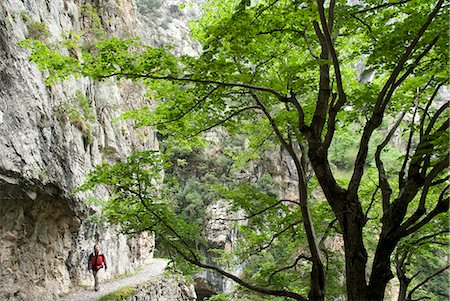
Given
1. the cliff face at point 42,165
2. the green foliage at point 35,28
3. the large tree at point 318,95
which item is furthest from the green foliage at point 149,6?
the large tree at point 318,95

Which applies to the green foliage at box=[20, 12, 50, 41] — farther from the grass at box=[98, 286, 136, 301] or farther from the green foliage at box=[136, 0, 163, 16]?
the green foliage at box=[136, 0, 163, 16]

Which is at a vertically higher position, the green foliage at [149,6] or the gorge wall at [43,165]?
the green foliage at [149,6]

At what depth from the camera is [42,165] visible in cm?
777

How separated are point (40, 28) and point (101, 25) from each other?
7.70 meters

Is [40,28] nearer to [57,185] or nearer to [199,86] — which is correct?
[57,185]

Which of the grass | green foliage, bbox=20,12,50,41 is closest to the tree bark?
the grass

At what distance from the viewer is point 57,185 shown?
8.32 meters

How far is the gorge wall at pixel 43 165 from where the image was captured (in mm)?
6941

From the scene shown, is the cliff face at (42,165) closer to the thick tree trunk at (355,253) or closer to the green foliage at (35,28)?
the green foliage at (35,28)

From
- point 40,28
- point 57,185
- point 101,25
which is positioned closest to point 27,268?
point 57,185

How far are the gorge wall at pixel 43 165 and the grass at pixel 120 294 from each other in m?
1.34

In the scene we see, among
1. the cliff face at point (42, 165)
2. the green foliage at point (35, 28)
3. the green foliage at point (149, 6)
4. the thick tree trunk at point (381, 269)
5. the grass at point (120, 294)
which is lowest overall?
the grass at point (120, 294)

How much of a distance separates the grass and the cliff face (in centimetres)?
129

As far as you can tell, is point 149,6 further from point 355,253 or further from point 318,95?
point 355,253
